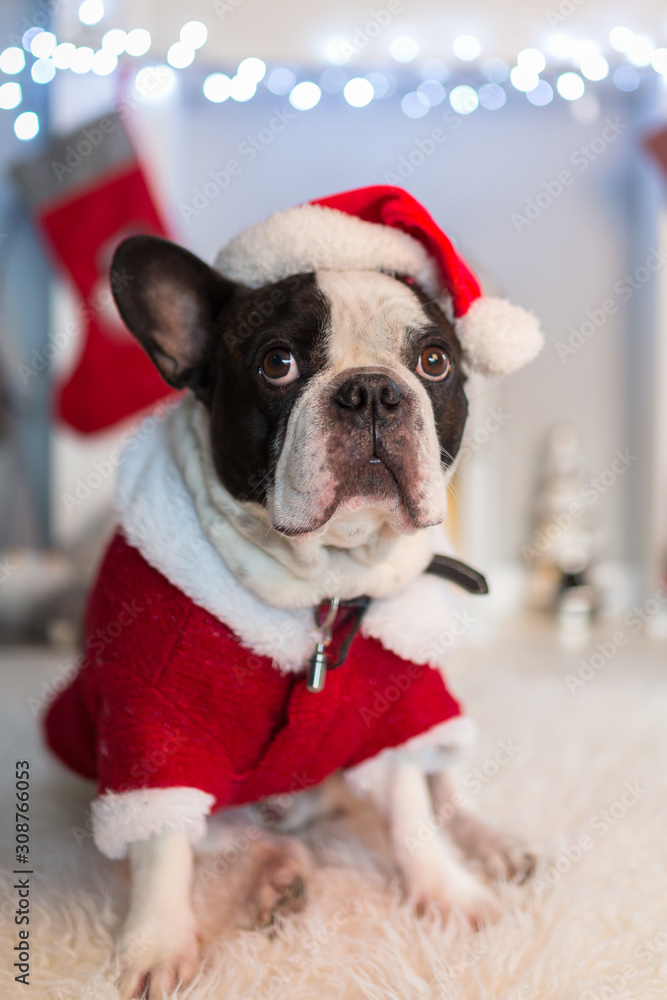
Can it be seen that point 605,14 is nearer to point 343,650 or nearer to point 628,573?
point 628,573

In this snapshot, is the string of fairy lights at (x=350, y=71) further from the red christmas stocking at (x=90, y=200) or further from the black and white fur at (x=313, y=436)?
the black and white fur at (x=313, y=436)

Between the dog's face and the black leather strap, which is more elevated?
the dog's face

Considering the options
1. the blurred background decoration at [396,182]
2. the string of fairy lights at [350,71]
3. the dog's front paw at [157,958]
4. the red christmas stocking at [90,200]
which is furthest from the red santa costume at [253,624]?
the string of fairy lights at [350,71]

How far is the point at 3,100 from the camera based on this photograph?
9.61ft

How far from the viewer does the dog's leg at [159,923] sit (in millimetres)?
963

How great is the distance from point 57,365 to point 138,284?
2184mm

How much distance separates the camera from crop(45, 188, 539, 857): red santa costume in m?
1.05

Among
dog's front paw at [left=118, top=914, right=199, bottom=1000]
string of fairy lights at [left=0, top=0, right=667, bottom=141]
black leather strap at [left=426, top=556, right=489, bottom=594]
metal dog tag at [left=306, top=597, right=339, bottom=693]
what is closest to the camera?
dog's front paw at [left=118, top=914, right=199, bottom=1000]

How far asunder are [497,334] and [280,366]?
31cm

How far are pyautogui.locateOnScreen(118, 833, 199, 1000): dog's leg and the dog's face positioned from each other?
42cm

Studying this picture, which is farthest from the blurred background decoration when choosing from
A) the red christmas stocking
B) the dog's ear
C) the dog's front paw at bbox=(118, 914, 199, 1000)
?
the dog's front paw at bbox=(118, 914, 199, 1000)

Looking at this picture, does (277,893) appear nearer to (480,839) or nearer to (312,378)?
(480,839)

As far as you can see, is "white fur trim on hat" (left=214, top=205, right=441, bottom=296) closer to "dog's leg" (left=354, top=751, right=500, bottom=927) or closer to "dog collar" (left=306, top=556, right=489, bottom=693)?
"dog collar" (left=306, top=556, right=489, bottom=693)

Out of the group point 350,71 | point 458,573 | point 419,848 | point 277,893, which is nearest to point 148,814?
point 277,893
